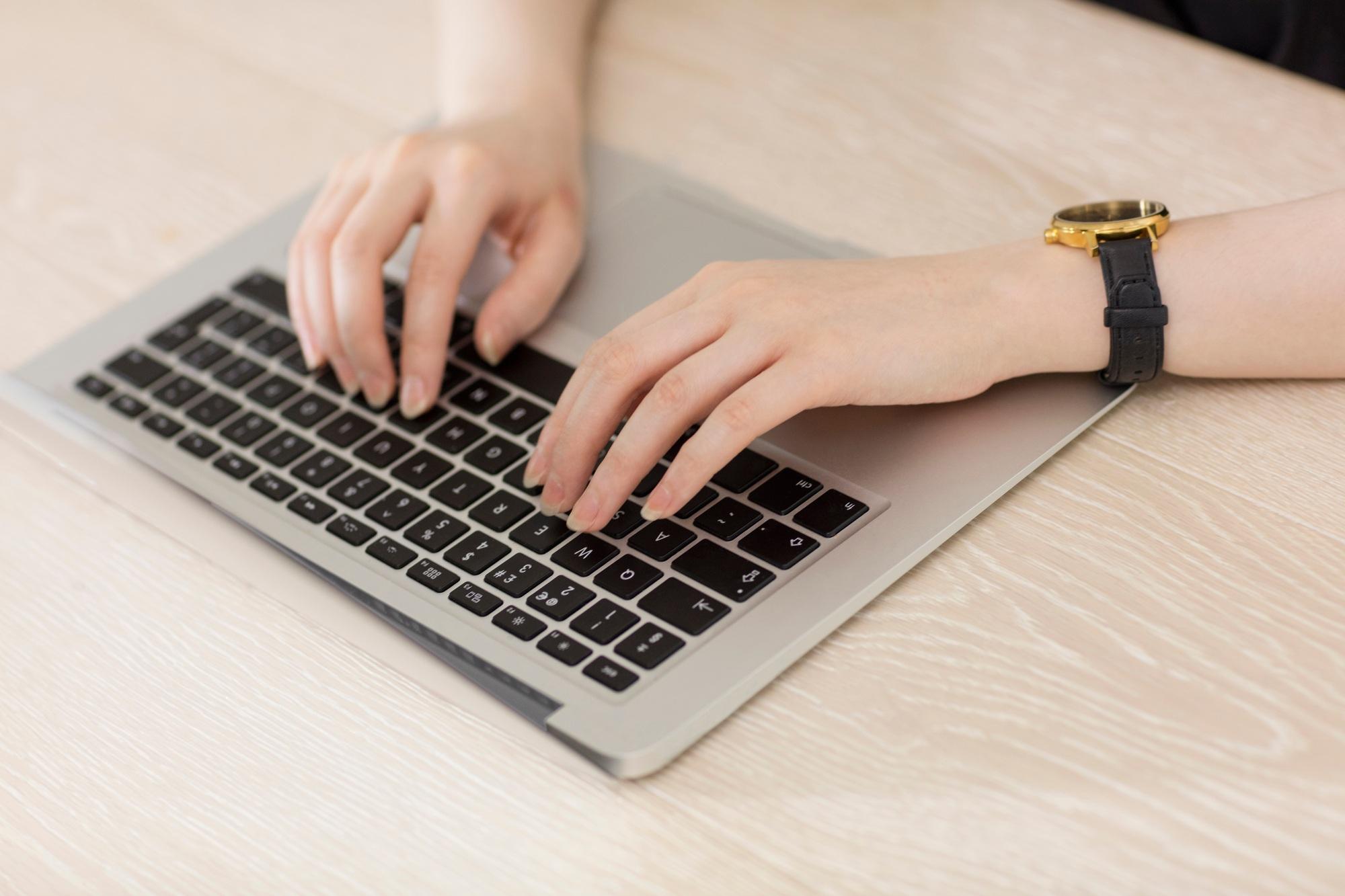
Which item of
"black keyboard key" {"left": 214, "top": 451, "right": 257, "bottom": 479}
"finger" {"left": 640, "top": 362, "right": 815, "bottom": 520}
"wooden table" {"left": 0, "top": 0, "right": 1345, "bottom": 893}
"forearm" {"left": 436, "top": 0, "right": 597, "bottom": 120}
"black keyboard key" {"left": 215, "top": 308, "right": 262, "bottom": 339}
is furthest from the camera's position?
"forearm" {"left": 436, "top": 0, "right": 597, "bottom": 120}

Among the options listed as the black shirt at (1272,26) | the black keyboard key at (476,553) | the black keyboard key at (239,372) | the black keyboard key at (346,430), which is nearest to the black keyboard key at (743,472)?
the black keyboard key at (476,553)

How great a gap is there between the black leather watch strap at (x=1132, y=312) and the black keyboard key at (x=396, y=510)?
0.36 m

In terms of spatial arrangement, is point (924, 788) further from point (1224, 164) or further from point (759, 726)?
point (1224, 164)

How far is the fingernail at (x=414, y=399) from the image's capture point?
0.70 m

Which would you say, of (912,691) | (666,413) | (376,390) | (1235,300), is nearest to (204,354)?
(376,390)

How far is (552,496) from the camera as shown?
24.0 inches

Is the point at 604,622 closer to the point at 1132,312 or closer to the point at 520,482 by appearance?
the point at 520,482

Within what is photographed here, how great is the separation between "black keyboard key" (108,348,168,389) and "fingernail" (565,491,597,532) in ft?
1.08

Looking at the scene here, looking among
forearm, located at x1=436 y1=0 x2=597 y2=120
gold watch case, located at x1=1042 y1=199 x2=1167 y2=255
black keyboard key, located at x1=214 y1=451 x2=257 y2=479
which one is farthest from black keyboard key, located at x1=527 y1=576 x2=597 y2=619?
forearm, located at x1=436 y1=0 x2=597 y2=120

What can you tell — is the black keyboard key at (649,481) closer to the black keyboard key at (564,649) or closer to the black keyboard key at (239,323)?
the black keyboard key at (564,649)

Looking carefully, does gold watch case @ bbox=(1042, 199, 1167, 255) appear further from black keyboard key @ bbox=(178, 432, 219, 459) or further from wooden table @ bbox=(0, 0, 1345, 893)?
black keyboard key @ bbox=(178, 432, 219, 459)

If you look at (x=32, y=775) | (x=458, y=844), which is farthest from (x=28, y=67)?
(x=458, y=844)

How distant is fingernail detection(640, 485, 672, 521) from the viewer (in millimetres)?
582

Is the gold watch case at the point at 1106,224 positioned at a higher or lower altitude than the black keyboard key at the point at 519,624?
higher
